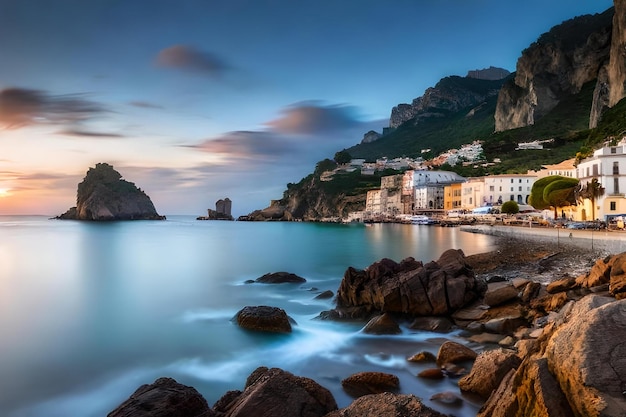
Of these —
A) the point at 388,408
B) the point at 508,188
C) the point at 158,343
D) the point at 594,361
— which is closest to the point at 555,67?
the point at 508,188

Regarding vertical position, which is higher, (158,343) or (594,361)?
(594,361)

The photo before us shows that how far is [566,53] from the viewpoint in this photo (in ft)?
568

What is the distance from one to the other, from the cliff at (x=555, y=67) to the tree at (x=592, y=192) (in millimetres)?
111374

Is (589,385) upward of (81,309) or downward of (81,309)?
upward

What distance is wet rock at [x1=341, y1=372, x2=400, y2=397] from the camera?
33.7ft

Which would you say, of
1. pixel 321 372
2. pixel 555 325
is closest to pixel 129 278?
pixel 321 372

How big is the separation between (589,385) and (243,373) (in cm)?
972

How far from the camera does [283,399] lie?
664cm

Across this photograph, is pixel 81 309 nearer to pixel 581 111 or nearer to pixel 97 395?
pixel 97 395

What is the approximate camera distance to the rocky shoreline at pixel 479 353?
5.32 meters

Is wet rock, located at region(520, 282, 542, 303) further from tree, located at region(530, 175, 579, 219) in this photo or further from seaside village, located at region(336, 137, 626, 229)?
tree, located at region(530, 175, 579, 219)

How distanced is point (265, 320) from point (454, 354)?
278 inches

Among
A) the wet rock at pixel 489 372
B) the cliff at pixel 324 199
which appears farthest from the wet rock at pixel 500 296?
the cliff at pixel 324 199

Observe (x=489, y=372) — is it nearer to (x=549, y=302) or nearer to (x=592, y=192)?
(x=549, y=302)
